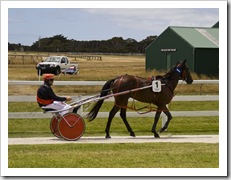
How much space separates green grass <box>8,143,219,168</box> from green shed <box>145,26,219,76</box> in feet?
62.0

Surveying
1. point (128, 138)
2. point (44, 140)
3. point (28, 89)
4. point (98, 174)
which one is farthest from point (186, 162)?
point (28, 89)

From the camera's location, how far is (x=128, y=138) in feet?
36.0

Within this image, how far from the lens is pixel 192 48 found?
28.9 m

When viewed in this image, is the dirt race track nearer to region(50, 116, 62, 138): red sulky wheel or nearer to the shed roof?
region(50, 116, 62, 138): red sulky wheel

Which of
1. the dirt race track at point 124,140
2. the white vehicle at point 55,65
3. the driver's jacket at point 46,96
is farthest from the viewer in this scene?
the white vehicle at point 55,65

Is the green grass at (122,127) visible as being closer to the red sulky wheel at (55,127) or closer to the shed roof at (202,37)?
the red sulky wheel at (55,127)

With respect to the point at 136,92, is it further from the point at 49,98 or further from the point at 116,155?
the point at 116,155

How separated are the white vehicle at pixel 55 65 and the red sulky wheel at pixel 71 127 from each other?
17980 mm

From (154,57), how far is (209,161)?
77.9ft

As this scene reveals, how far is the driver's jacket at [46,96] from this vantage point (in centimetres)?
1009

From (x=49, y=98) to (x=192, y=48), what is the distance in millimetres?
19693

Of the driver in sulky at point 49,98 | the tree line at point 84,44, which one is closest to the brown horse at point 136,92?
the driver in sulky at point 49,98

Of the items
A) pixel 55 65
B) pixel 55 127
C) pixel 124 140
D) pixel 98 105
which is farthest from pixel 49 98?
pixel 55 65

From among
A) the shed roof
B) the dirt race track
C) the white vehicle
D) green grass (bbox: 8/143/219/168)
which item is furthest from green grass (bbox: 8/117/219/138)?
the white vehicle
